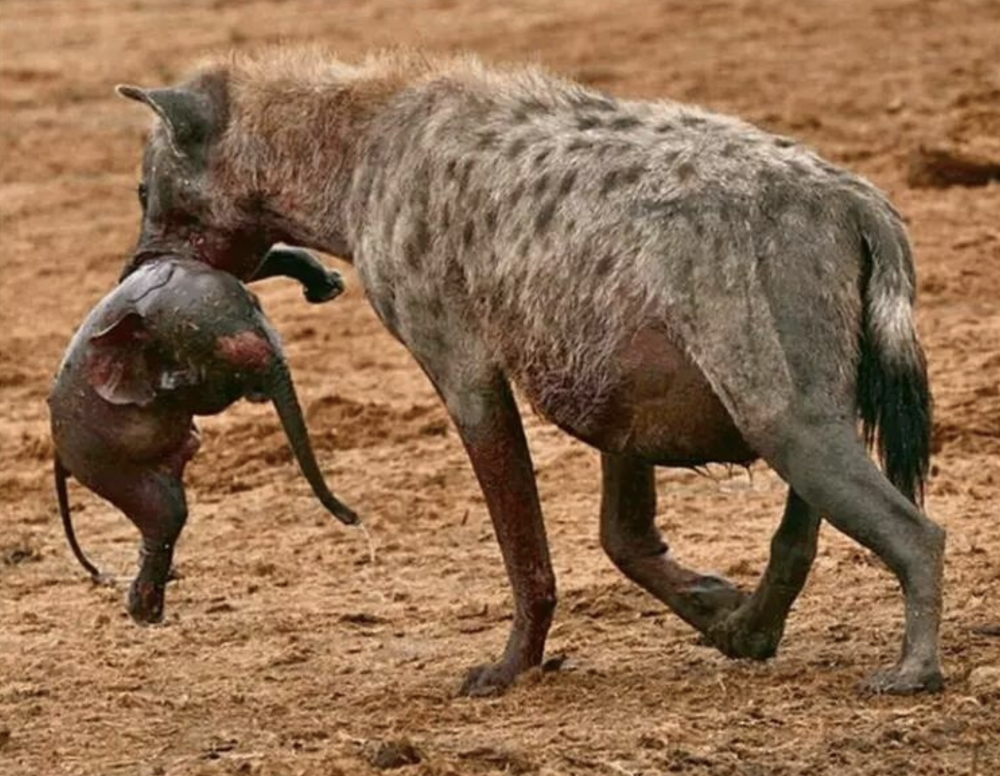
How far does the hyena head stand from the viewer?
847 cm

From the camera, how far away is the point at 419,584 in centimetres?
927

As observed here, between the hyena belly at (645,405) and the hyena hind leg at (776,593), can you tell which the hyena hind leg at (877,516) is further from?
the hyena hind leg at (776,593)

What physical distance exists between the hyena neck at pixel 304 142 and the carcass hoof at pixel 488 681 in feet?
3.78

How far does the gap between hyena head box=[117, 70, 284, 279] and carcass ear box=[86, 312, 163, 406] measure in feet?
1.31

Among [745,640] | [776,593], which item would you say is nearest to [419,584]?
[745,640]

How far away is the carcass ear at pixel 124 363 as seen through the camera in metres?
8.12

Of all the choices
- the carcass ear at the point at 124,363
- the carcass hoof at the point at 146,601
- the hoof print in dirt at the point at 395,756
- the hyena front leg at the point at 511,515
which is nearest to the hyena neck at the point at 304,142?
the carcass ear at the point at 124,363

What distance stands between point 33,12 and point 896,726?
50.2 feet

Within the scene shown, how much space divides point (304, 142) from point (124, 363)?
29.6 inches

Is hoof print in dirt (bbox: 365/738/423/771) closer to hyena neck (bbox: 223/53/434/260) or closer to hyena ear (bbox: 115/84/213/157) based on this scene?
hyena neck (bbox: 223/53/434/260)

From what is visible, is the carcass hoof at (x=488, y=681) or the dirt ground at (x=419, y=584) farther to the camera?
the carcass hoof at (x=488, y=681)

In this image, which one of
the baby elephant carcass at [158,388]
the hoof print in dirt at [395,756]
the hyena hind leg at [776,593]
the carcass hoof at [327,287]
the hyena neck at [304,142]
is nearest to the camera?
the hoof print in dirt at [395,756]

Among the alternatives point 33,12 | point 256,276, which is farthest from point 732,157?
point 33,12

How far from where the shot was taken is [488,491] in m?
7.92
